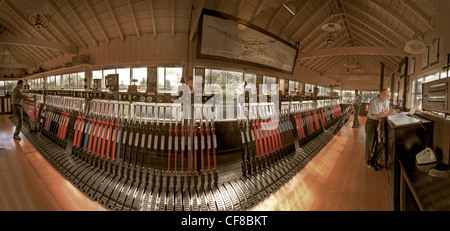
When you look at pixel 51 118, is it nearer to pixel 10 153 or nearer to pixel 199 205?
pixel 10 153

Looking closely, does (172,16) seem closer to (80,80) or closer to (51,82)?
(80,80)

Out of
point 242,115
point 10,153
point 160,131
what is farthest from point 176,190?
point 10,153

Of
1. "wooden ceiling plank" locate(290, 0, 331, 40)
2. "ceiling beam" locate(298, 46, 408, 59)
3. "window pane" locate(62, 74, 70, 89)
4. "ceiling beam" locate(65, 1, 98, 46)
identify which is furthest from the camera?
"window pane" locate(62, 74, 70, 89)

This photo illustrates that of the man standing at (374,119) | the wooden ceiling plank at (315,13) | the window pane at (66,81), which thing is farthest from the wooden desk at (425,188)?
the window pane at (66,81)

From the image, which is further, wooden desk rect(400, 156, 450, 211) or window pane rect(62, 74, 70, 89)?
window pane rect(62, 74, 70, 89)

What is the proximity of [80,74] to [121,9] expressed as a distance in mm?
5890

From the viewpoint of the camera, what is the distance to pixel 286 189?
207 cm

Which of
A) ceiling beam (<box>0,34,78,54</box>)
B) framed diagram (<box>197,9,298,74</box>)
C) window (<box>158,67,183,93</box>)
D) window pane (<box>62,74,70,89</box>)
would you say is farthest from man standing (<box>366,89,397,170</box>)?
window pane (<box>62,74,70,89</box>)

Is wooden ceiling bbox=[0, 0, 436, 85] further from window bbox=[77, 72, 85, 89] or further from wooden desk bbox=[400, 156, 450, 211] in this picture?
wooden desk bbox=[400, 156, 450, 211]

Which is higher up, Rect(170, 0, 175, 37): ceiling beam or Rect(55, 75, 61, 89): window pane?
Rect(170, 0, 175, 37): ceiling beam

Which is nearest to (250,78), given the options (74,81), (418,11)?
(418,11)

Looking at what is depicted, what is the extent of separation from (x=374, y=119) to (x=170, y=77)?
16.9ft

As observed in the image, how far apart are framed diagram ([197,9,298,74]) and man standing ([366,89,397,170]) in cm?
320

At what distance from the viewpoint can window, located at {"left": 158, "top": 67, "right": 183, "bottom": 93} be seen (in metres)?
5.21
